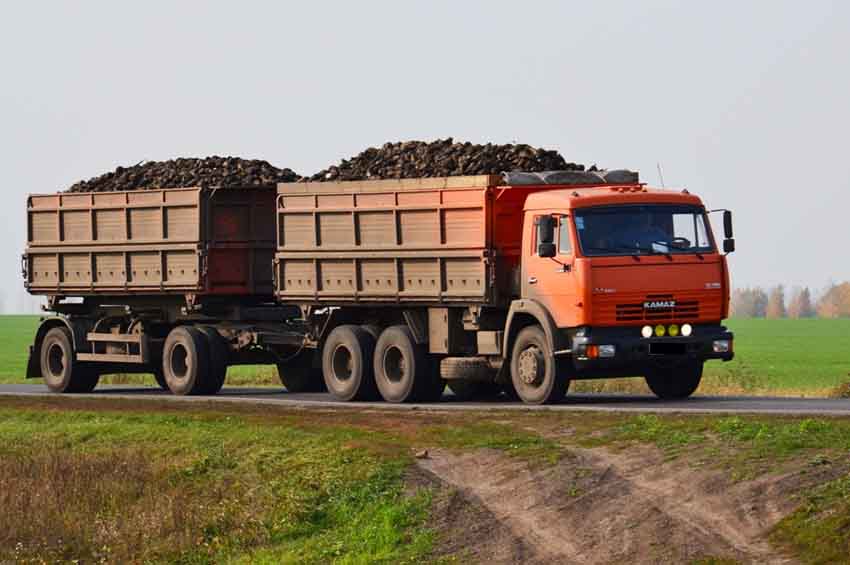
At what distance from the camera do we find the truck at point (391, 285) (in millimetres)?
26281

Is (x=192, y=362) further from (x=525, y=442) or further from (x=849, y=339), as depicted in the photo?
(x=849, y=339)

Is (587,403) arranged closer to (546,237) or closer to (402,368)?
(546,237)

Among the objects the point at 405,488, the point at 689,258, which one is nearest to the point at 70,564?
the point at 405,488

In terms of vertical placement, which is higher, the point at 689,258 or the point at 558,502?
the point at 689,258

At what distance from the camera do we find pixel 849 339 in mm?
123188

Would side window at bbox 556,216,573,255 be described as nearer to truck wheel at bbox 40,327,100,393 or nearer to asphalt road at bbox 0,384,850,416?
asphalt road at bbox 0,384,850,416

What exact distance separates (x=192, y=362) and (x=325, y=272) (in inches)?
138

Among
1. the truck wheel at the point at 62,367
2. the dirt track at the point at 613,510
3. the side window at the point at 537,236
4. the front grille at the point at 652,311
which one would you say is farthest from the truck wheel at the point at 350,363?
the dirt track at the point at 613,510

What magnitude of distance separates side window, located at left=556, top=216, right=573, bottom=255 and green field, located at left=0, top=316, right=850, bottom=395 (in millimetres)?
7329

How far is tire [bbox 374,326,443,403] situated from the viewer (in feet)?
95.7

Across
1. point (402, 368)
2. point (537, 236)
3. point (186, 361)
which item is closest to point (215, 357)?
point (186, 361)

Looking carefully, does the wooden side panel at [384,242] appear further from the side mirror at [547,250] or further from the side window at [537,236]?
the side mirror at [547,250]

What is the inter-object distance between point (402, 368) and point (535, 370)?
3300 mm

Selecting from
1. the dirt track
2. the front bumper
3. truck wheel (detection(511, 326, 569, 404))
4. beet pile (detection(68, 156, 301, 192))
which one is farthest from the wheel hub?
beet pile (detection(68, 156, 301, 192))
